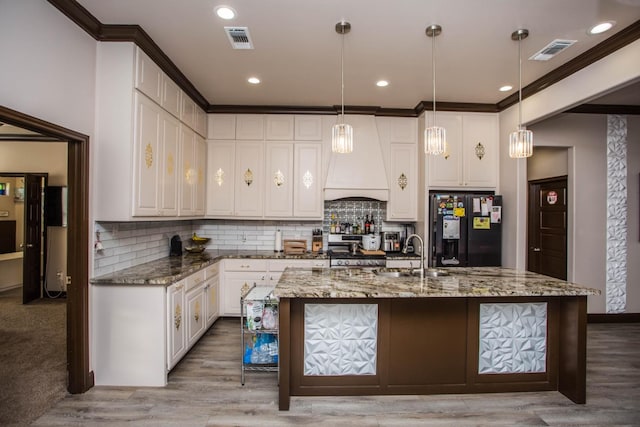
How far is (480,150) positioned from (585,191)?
1.47 metres

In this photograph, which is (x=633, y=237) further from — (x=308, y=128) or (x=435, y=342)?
(x=308, y=128)

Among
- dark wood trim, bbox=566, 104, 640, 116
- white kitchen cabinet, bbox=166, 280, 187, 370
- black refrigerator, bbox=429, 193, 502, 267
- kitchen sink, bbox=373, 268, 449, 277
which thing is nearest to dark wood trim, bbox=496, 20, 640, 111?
dark wood trim, bbox=566, 104, 640, 116

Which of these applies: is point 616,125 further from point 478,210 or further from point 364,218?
point 364,218

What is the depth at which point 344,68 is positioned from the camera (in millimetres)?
3389

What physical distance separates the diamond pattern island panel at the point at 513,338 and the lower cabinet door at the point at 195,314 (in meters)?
2.68

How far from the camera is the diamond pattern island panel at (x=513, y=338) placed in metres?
2.65

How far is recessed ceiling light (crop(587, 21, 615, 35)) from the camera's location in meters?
2.55

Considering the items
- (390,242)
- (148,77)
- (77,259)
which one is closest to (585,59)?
(390,242)

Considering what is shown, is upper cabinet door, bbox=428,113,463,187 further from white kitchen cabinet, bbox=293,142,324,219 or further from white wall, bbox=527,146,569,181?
white kitchen cabinet, bbox=293,142,324,219

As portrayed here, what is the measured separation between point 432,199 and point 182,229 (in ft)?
11.4

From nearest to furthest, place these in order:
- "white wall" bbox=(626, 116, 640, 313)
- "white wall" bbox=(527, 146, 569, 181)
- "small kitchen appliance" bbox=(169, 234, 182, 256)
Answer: "small kitchen appliance" bbox=(169, 234, 182, 256), "white wall" bbox=(626, 116, 640, 313), "white wall" bbox=(527, 146, 569, 181)

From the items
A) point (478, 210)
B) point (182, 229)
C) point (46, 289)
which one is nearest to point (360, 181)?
point (478, 210)

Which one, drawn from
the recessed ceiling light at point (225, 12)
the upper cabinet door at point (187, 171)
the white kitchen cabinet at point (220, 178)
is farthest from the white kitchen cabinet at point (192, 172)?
the recessed ceiling light at point (225, 12)

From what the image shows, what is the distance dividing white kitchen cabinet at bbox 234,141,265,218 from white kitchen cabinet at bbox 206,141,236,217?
7 centimetres
